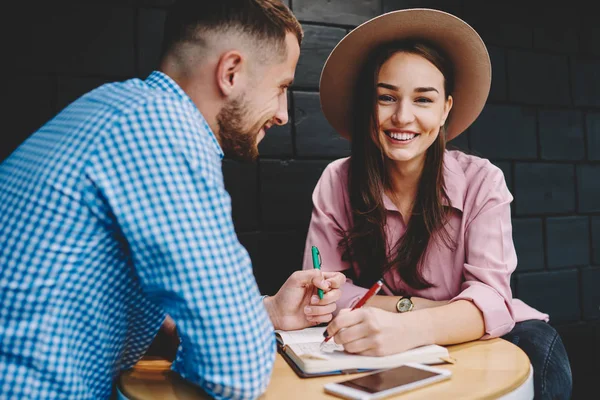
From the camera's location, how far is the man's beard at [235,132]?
1.15 meters

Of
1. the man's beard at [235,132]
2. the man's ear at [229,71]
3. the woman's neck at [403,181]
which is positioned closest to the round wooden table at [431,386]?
the man's beard at [235,132]

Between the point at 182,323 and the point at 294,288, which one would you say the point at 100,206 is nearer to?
the point at 182,323

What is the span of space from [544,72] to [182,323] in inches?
105

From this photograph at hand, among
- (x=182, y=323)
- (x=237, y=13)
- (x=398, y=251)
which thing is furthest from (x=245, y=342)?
(x=398, y=251)

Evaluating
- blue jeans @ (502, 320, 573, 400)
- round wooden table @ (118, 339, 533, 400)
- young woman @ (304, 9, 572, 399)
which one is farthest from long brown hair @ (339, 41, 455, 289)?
round wooden table @ (118, 339, 533, 400)

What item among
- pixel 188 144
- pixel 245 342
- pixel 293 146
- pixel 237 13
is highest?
pixel 237 13

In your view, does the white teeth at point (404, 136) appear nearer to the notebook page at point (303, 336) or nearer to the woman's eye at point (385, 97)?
the woman's eye at point (385, 97)

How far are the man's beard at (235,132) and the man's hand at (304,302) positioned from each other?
355mm

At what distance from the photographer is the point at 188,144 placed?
0.87m

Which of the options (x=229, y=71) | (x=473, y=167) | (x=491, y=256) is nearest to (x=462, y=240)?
(x=491, y=256)

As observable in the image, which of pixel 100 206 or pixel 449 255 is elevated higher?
pixel 100 206

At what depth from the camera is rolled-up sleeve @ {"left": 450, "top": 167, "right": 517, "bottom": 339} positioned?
51.9 inches

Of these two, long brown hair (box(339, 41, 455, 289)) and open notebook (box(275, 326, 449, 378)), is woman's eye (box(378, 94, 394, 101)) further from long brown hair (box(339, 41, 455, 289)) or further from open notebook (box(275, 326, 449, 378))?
open notebook (box(275, 326, 449, 378))

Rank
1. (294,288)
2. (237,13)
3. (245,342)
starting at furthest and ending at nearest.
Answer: (294,288) < (237,13) < (245,342)
